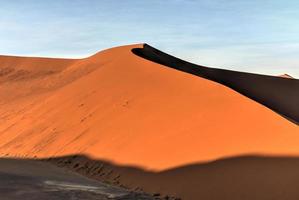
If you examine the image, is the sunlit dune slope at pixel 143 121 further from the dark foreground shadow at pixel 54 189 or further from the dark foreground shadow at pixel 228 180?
the dark foreground shadow at pixel 54 189

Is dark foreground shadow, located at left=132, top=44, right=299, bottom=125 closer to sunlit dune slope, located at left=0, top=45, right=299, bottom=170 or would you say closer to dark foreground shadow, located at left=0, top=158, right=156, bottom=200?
sunlit dune slope, located at left=0, top=45, right=299, bottom=170

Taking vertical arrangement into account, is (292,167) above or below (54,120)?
below

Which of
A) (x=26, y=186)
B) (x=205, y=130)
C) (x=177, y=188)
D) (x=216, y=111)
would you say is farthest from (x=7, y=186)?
(x=216, y=111)

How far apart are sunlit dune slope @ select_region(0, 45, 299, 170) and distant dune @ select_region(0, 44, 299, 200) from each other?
25 mm

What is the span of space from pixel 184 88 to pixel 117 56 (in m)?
9.37

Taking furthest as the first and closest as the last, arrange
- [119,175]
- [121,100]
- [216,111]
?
[121,100]
[216,111]
[119,175]

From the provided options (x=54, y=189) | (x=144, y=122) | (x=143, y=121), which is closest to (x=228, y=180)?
(x=54, y=189)

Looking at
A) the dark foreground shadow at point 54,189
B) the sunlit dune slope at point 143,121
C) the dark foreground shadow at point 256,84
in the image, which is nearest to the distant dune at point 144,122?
the sunlit dune slope at point 143,121

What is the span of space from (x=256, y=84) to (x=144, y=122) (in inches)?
653

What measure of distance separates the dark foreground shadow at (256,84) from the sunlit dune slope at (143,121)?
10.6ft

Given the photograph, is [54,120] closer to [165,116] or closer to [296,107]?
[165,116]

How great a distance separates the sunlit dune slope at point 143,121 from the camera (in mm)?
9617

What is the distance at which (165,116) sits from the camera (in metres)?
12.6

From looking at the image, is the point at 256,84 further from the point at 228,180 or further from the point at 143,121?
the point at 228,180
